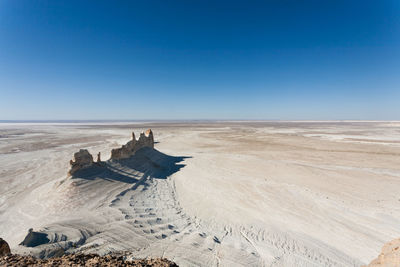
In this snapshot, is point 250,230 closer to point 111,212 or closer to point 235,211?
point 235,211

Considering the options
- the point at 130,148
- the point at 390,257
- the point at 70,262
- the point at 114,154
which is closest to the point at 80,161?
the point at 114,154

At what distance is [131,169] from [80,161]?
3.66 m

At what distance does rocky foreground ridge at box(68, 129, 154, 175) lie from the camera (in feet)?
34.1

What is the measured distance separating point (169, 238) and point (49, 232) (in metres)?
3.81

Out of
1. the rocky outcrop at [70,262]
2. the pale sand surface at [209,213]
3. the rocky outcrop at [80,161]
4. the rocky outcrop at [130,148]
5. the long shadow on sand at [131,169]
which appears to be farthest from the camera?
the rocky outcrop at [130,148]

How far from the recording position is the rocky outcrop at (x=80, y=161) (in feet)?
33.7

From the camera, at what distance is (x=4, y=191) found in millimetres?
10719

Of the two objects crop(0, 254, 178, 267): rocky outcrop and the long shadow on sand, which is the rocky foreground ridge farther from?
crop(0, 254, 178, 267): rocky outcrop

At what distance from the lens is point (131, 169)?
13.4 metres

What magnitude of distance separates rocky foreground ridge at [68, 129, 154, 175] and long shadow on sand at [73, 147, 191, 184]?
0.89 feet

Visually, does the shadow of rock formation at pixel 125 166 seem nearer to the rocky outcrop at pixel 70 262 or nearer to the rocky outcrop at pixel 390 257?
the rocky outcrop at pixel 70 262

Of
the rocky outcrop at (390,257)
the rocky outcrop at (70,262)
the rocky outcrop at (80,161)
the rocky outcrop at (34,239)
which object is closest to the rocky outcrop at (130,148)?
the rocky outcrop at (80,161)

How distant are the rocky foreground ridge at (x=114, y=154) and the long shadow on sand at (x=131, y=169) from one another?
27 cm

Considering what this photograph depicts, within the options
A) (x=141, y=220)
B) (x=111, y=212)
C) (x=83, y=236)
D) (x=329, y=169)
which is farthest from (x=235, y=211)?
(x=329, y=169)
